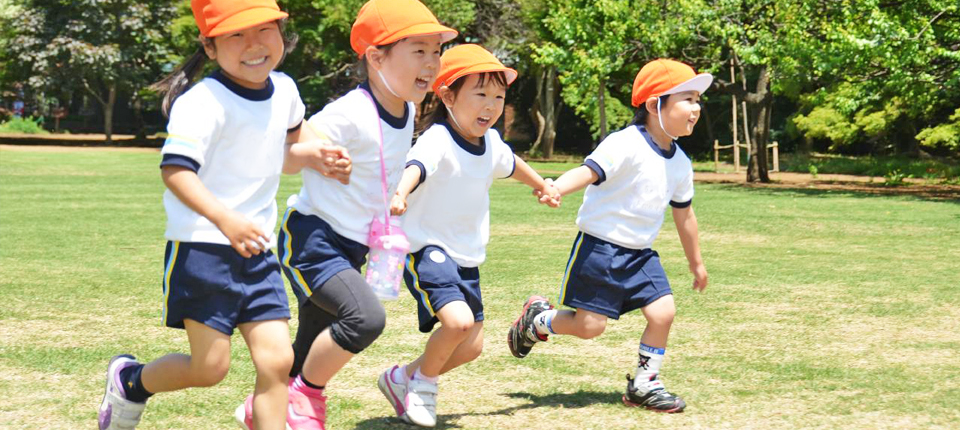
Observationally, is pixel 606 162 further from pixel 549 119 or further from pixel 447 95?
pixel 549 119

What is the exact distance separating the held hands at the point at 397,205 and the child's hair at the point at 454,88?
2.13 ft

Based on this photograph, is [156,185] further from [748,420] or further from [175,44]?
[175,44]

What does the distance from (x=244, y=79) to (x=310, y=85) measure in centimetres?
4199

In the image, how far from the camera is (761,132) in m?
26.9

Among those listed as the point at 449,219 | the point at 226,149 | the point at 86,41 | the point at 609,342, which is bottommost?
the point at 609,342

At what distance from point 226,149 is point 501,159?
1464 mm

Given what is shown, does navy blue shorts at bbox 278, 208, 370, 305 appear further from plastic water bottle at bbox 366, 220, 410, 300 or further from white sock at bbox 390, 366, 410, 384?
white sock at bbox 390, 366, 410, 384

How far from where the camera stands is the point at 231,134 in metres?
3.78

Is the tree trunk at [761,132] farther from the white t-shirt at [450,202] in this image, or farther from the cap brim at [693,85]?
the white t-shirt at [450,202]

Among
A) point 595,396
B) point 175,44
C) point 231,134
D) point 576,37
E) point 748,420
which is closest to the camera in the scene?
point 231,134

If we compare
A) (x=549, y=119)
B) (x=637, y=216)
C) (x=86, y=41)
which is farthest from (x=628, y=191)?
(x=86, y=41)

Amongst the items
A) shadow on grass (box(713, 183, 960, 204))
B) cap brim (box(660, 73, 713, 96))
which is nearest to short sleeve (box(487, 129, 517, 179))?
cap brim (box(660, 73, 713, 96))

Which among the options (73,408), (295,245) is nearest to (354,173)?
(295,245)

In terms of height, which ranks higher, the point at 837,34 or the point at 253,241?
the point at 837,34
